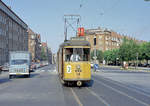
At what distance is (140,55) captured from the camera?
76.0 meters

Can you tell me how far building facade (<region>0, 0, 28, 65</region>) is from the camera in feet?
198

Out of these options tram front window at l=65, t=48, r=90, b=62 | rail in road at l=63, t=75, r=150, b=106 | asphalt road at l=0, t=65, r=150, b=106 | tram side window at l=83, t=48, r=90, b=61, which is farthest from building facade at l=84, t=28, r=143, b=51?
rail in road at l=63, t=75, r=150, b=106

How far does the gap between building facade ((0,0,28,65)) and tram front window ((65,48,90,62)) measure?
4721 cm

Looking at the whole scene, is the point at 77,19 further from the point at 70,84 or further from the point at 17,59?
the point at 70,84

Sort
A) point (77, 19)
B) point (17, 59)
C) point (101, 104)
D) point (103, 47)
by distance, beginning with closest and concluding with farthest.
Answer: point (101, 104)
point (17, 59)
point (77, 19)
point (103, 47)

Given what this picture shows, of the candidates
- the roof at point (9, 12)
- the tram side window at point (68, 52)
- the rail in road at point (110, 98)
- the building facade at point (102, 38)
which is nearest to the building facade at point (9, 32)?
the roof at point (9, 12)

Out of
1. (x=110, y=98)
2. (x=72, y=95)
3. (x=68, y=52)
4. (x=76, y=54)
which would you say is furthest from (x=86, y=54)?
(x=110, y=98)

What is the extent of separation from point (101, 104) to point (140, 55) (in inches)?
2734

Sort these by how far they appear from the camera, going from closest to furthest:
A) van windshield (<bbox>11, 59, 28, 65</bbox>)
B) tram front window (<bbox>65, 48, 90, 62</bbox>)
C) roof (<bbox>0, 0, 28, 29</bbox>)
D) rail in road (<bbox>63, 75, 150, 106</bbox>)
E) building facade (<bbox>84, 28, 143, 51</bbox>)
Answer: rail in road (<bbox>63, 75, 150, 106</bbox>) < tram front window (<bbox>65, 48, 90, 62</bbox>) < van windshield (<bbox>11, 59, 28, 65</bbox>) < roof (<bbox>0, 0, 28, 29</bbox>) < building facade (<bbox>84, 28, 143, 51</bbox>)

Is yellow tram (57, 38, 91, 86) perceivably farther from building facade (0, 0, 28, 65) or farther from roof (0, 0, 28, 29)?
roof (0, 0, 28, 29)

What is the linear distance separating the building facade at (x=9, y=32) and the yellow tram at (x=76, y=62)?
155ft

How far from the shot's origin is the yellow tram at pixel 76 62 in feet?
50.6

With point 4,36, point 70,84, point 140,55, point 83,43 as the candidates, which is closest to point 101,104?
point 83,43

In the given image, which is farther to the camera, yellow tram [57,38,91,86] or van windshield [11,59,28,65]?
van windshield [11,59,28,65]
